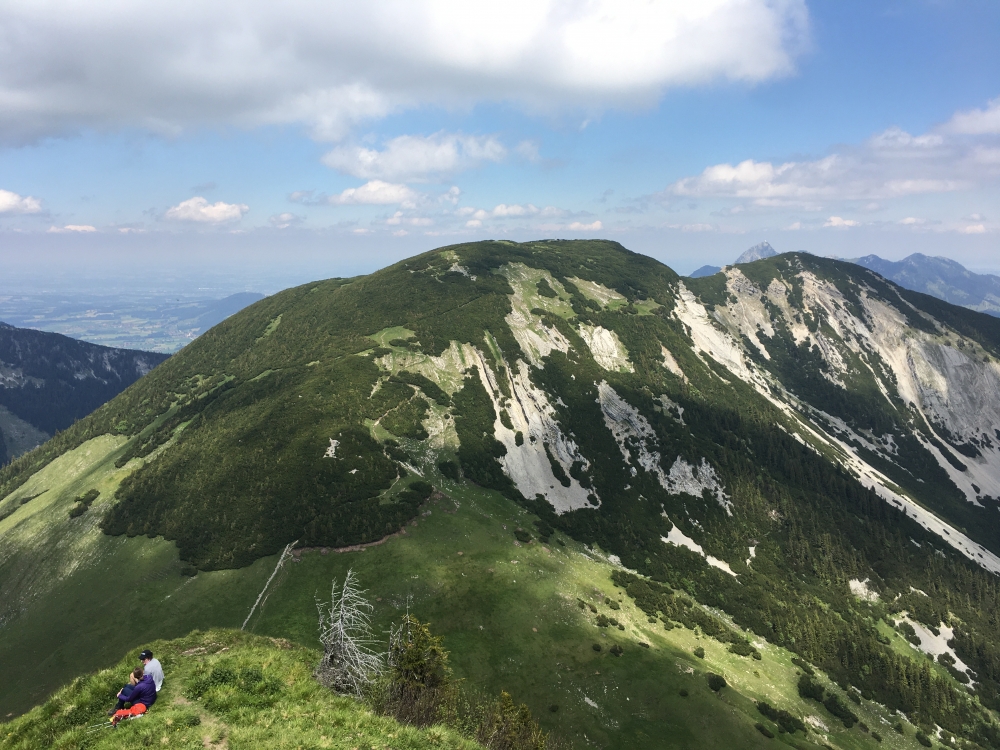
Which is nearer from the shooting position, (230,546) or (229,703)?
(229,703)

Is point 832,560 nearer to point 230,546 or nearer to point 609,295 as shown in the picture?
point 609,295

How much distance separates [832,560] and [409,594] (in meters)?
107

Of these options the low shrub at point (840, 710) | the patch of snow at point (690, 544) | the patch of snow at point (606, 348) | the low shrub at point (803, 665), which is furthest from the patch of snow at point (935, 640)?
the patch of snow at point (606, 348)

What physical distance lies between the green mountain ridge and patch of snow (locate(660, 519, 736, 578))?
61cm

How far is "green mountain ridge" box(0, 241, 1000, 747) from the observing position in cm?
6269

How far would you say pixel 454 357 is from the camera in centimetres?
12056

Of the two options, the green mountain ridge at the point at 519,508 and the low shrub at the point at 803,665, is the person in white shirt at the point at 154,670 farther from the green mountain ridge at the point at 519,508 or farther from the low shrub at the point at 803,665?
the low shrub at the point at 803,665

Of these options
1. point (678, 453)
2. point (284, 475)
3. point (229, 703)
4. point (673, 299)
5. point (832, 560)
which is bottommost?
point (832, 560)

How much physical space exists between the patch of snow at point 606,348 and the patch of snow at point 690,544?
5292 cm

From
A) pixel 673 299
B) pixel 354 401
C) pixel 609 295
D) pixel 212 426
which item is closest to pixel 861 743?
pixel 354 401

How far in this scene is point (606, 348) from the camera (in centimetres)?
14838

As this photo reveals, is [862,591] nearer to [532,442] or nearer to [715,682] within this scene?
[715,682]

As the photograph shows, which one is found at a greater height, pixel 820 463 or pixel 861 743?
pixel 820 463

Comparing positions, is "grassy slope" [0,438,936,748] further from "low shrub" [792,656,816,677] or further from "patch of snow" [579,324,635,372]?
"patch of snow" [579,324,635,372]
